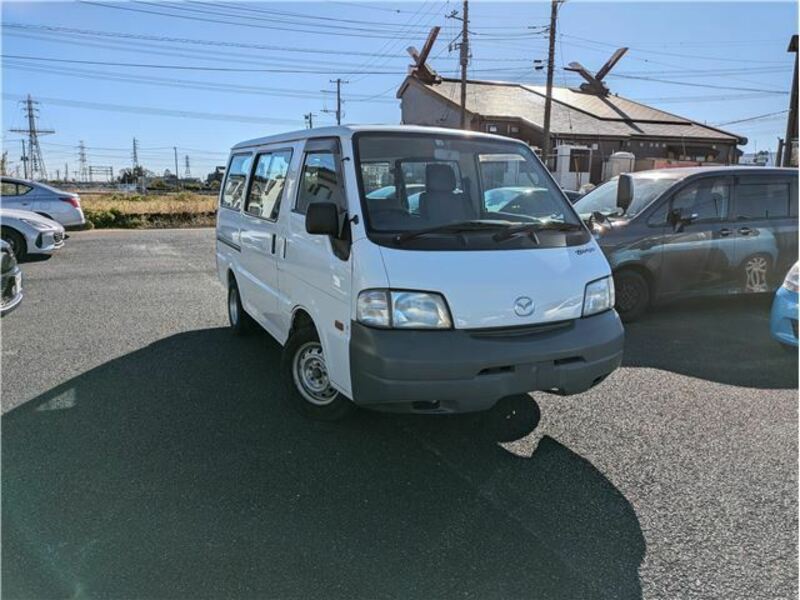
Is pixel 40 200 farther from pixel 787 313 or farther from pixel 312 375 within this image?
pixel 787 313

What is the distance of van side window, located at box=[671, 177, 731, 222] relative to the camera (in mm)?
6844

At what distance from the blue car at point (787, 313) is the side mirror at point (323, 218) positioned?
13.6ft

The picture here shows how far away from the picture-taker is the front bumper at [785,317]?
512 cm

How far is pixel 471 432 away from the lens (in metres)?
3.89

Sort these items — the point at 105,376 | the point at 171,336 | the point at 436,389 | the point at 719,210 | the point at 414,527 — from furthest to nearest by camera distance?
the point at 719,210, the point at 171,336, the point at 105,376, the point at 436,389, the point at 414,527

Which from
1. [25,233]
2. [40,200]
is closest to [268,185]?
[25,233]

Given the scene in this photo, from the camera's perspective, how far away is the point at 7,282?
4457 mm

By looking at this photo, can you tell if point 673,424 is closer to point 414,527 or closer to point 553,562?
point 553,562

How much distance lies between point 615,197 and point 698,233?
104cm

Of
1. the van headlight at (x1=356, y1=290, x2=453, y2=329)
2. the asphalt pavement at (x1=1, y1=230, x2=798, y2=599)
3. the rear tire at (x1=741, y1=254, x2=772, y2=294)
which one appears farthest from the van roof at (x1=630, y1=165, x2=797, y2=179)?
the van headlight at (x1=356, y1=290, x2=453, y2=329)

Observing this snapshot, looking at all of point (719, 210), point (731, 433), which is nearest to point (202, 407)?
point (731, 433)

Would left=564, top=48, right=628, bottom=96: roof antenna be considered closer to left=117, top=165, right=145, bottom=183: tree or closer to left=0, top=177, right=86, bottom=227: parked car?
left=0, top=177, right=86, bottom=227: parked car

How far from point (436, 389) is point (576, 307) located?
39.1 inches

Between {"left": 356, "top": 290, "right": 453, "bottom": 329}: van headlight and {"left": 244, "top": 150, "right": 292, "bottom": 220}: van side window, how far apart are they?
167 centimetres
